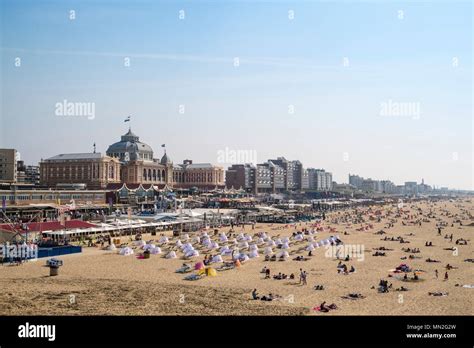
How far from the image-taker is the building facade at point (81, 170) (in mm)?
100688

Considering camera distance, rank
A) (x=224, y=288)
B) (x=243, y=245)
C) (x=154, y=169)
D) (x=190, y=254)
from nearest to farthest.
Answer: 1. (x=224, y=288)
2. (x=190, y=254)
3. (x=243, y=245)
4. (x=154, y=169)

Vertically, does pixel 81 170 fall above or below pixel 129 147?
below

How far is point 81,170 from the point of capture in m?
Result: 102

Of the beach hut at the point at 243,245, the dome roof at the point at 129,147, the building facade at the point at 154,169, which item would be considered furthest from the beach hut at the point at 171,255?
the dome roof at the point at 129,147

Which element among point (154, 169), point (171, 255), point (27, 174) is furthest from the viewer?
point (27, 174)

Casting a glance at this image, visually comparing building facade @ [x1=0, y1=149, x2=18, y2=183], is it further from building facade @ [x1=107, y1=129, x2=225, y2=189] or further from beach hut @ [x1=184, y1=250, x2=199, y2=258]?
beach hut @ [x1=184, y1=250, x2=199, y2=258]

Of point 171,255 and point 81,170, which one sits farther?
point 81,170

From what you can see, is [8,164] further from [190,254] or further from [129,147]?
[190,254]

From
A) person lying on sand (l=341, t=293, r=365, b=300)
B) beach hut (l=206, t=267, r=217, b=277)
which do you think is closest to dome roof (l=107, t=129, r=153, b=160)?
beach hut (l=206, t=267, r=217, b=277)

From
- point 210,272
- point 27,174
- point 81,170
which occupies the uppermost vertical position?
point 81,170

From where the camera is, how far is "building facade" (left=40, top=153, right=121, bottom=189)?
101m

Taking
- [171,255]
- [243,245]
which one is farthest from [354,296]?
[243,245]

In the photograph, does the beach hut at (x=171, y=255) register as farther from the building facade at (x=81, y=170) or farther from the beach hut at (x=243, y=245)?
the building facade at (x=81, y=170)
